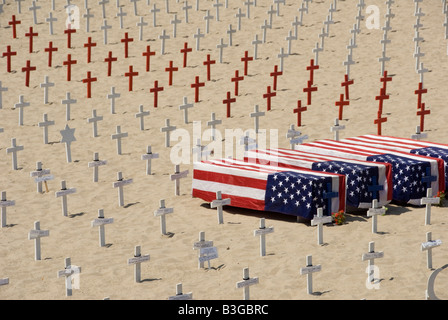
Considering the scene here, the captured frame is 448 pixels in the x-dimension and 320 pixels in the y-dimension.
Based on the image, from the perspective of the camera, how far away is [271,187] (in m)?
19.0

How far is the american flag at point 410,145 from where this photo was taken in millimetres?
20531

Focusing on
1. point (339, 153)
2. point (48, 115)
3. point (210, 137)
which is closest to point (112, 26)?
point (48, 115)

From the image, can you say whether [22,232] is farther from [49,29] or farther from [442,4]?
[442,4]

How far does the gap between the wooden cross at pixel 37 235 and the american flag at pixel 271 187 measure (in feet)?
12.3

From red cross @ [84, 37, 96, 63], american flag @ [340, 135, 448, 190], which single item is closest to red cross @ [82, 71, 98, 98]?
red cross @ [84, 37, 96, 63]

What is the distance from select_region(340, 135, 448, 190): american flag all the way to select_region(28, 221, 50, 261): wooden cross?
7712mm

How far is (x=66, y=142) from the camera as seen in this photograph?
22688 millimetres

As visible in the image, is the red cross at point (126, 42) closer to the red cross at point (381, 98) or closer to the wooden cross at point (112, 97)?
the wooden cross at point (112, 97)

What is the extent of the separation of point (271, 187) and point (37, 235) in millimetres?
4515

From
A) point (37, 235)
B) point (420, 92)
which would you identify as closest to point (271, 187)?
point (37, 235)

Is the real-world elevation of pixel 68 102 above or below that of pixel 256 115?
above

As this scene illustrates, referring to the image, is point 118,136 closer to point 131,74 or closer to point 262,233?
point 131,74

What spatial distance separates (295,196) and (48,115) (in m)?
9.22

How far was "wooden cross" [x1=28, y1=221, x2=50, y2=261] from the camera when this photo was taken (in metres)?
17.3
